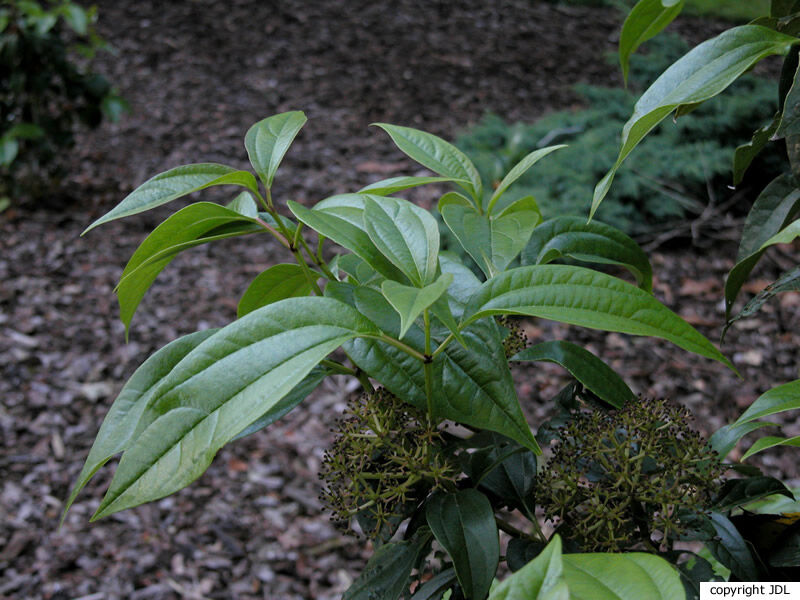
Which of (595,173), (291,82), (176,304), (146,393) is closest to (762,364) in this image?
(595,173)

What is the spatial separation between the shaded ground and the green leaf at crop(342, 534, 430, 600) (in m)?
1.50

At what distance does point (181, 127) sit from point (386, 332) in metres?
4.29

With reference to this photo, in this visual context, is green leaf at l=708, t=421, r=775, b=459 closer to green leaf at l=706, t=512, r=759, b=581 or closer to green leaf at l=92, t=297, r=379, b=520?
green leaf at l=706, t=512, r=759, b=581

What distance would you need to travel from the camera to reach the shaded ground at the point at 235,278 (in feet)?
7.26

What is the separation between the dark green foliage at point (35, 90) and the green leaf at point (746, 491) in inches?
137

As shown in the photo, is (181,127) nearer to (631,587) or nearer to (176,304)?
(176,304)

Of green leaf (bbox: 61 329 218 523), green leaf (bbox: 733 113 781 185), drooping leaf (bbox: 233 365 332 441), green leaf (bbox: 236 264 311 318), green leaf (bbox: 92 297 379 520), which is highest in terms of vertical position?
green leaf (bbox: 733 113 781 185)

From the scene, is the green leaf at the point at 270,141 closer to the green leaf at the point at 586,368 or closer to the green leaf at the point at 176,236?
the green leaf at the point at 176,236

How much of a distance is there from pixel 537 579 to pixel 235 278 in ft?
9.90

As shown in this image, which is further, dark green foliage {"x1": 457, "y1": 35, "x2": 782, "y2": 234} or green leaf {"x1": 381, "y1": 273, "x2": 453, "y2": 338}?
dark green foliage {"x1": 457, "y1": 35, "x2": 782, "y2": 234}

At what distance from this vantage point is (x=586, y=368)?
0.71m

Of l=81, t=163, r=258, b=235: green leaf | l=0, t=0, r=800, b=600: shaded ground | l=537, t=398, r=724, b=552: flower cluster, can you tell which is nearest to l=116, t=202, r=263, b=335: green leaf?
l=81, t=163, r=258, b=235: green leaf

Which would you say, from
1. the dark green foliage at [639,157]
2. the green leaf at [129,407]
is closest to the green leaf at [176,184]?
the green leaf at [129,407]

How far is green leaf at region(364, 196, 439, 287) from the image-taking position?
642mm
